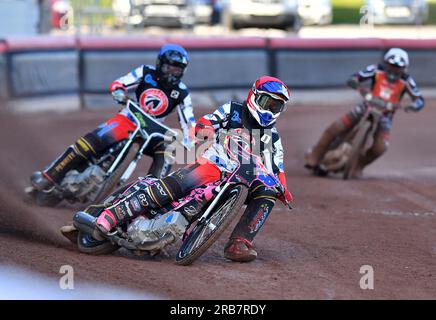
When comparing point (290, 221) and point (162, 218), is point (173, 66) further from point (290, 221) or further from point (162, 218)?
point (162, 218)

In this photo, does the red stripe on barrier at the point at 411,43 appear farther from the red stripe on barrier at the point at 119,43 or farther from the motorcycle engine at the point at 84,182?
the motorcycle engine at the point at 84,182

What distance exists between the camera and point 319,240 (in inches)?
367

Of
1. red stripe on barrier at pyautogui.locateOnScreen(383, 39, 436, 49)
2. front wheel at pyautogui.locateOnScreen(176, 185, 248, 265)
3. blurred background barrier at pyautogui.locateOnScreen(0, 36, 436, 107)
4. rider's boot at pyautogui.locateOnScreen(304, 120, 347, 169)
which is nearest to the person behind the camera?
front wheel at pyautogui.locateOnScreen(176, 185, 248, 265)

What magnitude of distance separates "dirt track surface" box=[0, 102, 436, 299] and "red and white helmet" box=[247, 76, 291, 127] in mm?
1255

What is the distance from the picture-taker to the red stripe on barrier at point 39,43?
17.1 metres

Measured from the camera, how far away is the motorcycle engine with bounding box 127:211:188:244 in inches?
312

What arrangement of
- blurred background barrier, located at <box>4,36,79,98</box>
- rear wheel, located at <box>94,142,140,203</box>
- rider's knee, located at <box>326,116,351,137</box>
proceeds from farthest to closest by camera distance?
1. blurred background barrier, located at <box>4,36,79,98</box>
2. rider's knee, located at <box>326,116,351,137</box>
3. rear wheel, located at <box>94,142,140,203</box>

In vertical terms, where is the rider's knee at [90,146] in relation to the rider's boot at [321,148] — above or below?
above

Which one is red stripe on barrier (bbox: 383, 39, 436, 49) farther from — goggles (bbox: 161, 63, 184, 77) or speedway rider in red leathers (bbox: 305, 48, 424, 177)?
goggles (bbox: 161, 63, 184, 77)

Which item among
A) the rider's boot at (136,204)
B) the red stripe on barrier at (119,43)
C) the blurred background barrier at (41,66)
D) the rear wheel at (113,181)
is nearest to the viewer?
A: the rider's boot at (136,204)

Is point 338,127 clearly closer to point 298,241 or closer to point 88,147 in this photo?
A: point 88,147

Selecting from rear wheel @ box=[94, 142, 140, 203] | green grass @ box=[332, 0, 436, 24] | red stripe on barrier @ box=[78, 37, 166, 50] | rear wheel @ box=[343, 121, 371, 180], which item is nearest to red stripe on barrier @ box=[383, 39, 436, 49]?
red stripe on barrier @ box=[78, 37, 166, 50]

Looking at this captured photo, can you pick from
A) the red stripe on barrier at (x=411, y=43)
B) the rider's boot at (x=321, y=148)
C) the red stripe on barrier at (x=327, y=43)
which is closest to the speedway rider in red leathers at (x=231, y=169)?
the rider's boot at (x=321, y=148)

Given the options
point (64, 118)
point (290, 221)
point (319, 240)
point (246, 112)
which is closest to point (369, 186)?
point (290, 221)
